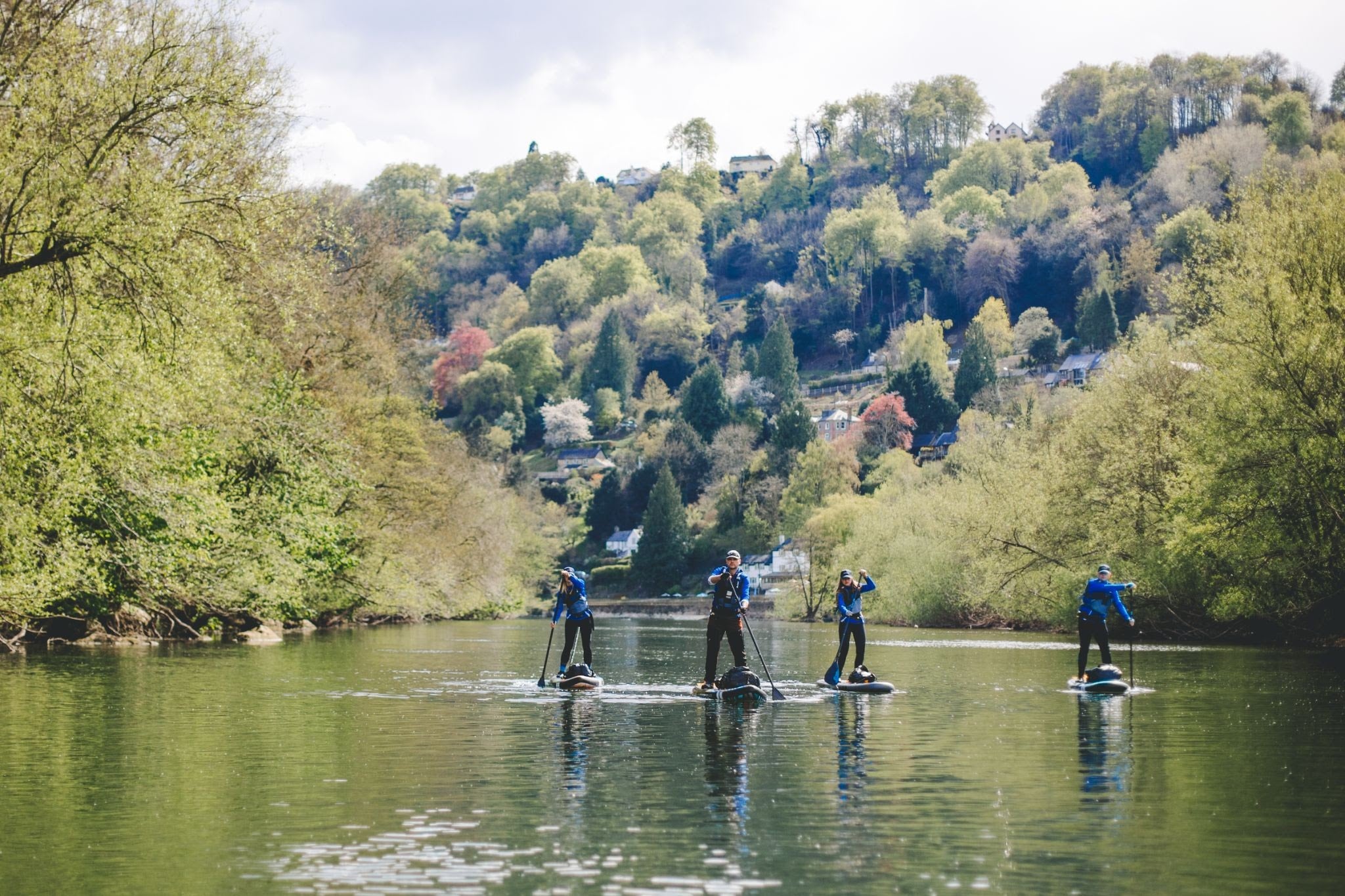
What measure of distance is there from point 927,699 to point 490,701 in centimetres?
755

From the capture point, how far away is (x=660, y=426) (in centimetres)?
17688

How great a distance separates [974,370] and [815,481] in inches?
1630

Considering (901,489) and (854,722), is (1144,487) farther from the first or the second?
(901,489)

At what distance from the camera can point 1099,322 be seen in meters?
167

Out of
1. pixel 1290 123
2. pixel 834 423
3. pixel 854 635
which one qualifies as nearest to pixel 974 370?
pixel 834 423

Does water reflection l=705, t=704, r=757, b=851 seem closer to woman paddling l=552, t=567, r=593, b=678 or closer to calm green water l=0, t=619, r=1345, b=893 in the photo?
calm green water l=0, t=619, r=1345, b=893

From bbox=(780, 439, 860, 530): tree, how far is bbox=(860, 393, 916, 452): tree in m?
24.6

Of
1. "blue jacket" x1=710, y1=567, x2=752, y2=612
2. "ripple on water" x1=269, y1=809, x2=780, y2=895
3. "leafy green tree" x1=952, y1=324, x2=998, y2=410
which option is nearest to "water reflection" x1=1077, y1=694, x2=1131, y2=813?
"ripple on water" x1=269, y1=809, x2=780, y2=895

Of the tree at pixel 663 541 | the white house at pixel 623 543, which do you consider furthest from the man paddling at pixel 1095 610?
the white house at pixel 623 543

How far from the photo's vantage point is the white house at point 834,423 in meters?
175

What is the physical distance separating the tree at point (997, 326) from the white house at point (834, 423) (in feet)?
74.2

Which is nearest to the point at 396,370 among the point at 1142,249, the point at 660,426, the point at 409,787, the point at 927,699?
the point at 927,699

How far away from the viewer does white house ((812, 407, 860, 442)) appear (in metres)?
175

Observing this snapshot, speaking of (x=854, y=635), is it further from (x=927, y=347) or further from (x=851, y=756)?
(x=927, y=347)
